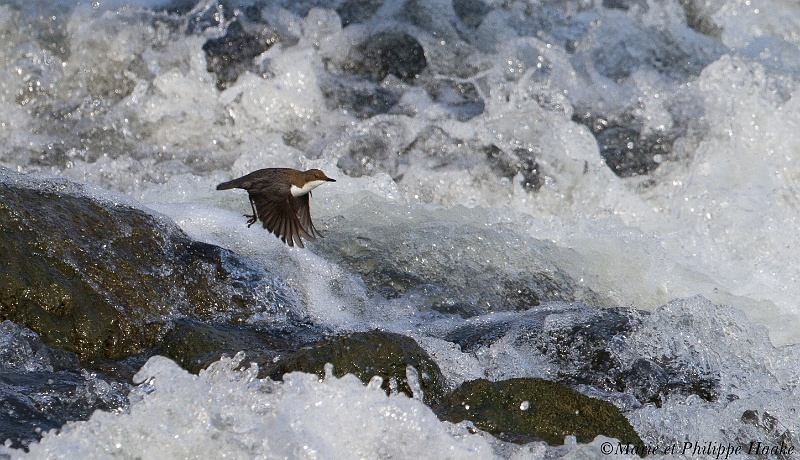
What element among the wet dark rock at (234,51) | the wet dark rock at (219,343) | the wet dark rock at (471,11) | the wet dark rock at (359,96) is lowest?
the wet dark rock at (359,96)

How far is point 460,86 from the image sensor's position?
7.14 m

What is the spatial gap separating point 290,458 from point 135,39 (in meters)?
5.38

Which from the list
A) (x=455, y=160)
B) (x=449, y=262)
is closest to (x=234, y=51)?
(x=455, y=160)

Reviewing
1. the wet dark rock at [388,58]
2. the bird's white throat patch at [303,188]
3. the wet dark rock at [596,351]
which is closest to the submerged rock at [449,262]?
the wet dark rock at [596,351]

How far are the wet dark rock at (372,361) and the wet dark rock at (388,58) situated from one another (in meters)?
4.55

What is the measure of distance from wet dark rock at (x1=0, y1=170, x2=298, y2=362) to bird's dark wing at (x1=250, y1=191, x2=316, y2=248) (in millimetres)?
269

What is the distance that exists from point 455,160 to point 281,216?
2.69 m

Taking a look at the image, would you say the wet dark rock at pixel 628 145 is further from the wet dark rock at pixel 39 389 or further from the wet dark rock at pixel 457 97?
the wet dark rock at pixel 39 389

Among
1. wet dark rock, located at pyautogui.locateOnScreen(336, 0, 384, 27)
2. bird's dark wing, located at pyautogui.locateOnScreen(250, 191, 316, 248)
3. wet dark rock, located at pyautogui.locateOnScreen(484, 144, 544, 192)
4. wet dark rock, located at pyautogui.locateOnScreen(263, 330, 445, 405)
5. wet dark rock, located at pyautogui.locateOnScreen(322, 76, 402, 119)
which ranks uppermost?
wet dark rock, located at pyautogui.locateOnScreen(263, 330, 445, 405)

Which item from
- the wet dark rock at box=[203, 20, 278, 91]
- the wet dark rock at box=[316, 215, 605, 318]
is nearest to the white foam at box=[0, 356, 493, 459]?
the wet dark rock at box=[316, 215, 605, 318]

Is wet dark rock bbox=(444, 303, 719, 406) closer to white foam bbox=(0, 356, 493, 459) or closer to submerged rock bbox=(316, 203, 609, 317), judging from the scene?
submerged rock bbox=(316, 203, 609, 317)

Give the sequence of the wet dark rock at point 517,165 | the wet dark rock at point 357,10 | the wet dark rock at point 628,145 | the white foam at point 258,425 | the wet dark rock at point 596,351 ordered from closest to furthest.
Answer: the white foam at point 258,425, the wet dark rock at point 596,351, the wet dark rock at point 517,165, the wet dark rock at point 628,145, the wet dark rock at point 357,10

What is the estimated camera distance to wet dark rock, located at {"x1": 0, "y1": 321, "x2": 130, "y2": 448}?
8.13ft

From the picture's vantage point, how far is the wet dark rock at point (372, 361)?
2.83 meters
